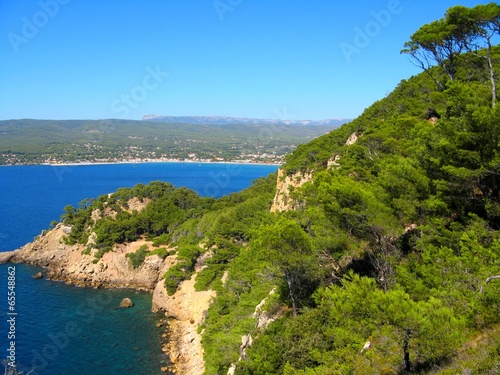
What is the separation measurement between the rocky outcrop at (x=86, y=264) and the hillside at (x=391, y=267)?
12521 millimetres

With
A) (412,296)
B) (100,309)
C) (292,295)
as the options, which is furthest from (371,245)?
(100,309)

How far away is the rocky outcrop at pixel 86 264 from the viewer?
126 feet

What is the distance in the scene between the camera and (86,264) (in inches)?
1590

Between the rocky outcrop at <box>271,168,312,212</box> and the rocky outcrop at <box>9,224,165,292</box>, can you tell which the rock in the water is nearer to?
the rocky outcrop at <box>9,224,165,292</box>

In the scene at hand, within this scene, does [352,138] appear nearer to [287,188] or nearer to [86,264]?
[287,188]

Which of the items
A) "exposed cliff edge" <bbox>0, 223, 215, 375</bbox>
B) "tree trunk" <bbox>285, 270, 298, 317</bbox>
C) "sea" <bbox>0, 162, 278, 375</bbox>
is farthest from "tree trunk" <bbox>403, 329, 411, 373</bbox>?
"exposed cliff edge" <bbox>0, 223, 215, 375</bbox>

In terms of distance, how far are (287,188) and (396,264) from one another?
21.7 m

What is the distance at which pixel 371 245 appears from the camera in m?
13.9

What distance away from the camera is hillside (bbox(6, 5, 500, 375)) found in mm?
7551

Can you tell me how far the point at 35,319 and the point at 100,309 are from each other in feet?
16.3

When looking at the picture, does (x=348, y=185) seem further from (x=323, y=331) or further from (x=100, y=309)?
(x=100, y=309)

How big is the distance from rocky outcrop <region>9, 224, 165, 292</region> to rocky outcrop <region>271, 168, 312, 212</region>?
46.3 feet

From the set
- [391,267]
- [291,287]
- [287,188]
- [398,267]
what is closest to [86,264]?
[287,188]

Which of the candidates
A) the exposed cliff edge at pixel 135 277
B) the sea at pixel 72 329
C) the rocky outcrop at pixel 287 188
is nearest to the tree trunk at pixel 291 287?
the exposed cliff edge at pixel 135 277
